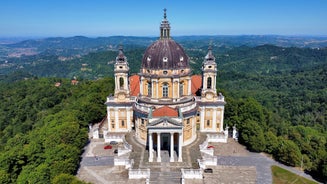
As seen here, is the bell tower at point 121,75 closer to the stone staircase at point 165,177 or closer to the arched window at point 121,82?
the arched window at point 121,82

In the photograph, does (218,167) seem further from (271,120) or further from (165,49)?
(271,120)

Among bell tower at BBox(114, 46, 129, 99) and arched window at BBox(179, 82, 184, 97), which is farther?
bell tower at BBox(114, 46, 129, 99)

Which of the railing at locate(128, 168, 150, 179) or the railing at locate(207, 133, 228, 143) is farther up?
the railing at locate(207, 133, 228, 143)

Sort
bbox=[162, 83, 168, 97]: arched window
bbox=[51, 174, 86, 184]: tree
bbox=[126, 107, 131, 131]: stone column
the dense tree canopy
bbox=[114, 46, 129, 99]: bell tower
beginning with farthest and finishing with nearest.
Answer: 1. bbox=[126, 107, 131, 131]: stone column
2. bbox=[114, 46, 129, 99]: bell tower
3. bbox=[162, 83, 168, 97]: arched window
4. the dense tree canopy
5. bbox=[51, 174, 86, 184]: tree

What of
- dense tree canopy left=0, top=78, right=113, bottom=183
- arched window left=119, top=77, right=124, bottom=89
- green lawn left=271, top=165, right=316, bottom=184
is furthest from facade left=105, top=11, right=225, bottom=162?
green lawn left=271, top=165, right=316, bottom=184

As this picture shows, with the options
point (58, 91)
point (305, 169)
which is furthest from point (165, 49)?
point (58, 91)

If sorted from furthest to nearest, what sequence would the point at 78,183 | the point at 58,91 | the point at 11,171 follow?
1. the point at 58,91
2. the point at 11,171
3. the point at 78,183

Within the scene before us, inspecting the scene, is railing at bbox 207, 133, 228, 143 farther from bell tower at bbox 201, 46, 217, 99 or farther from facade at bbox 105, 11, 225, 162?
bell tower at bbox 201, 46, 217, 99
